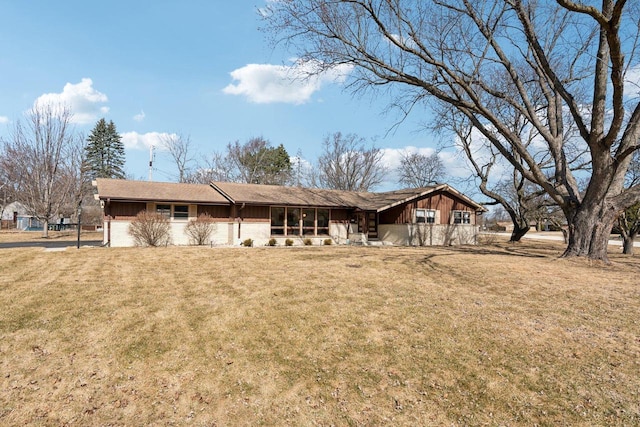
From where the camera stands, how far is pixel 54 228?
117 feet

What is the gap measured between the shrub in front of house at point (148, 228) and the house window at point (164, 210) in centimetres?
100

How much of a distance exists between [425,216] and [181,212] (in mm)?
15621

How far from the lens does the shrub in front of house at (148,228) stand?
664 inches

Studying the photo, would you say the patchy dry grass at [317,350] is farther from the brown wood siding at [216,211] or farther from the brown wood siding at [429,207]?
the brown wood siding at [429,207]

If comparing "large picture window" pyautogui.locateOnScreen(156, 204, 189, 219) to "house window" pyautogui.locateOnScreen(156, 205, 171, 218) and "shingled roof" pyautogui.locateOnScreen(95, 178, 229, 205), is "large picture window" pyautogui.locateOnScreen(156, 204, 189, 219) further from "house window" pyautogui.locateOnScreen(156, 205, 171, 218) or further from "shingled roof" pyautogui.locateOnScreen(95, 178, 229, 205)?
"shingled roof" pyautogui.locateOnScreen(95, 178, 229, 205)

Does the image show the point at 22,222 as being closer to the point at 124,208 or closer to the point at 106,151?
the point at 106,151

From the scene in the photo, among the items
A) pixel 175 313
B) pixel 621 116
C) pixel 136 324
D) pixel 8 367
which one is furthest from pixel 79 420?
pixel 621 116

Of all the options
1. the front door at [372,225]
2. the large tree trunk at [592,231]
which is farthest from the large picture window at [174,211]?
the large tree trunk at [592,231]

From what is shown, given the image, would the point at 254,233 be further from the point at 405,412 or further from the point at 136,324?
the point at 405,412

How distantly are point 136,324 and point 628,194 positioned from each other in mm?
16030

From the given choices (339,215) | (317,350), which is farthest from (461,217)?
(317,350)

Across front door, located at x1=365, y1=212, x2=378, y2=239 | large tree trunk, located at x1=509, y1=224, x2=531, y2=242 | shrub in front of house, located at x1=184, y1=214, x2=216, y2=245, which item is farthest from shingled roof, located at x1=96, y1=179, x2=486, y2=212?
large tree trunk, located at x1=509, y1=224, x2=531, y2=242

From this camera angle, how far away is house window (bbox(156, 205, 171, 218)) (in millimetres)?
18594

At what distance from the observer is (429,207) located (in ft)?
77.3
